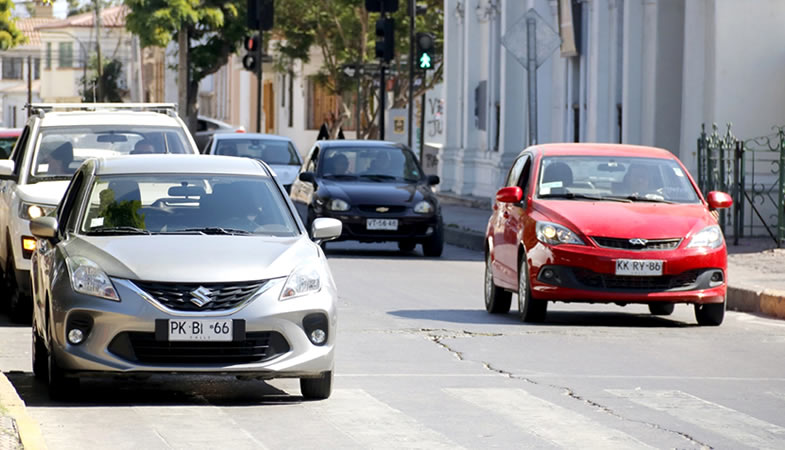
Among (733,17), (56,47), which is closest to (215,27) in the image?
(733,17)

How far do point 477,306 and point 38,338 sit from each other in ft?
21.6

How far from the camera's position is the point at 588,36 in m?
30.8

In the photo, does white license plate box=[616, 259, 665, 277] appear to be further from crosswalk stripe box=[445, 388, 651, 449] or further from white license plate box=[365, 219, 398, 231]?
white license plate box=[365, 219, 398, 231]

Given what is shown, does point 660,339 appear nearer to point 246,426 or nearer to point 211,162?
point 211,162

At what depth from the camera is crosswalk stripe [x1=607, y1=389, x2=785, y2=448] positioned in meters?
8.83

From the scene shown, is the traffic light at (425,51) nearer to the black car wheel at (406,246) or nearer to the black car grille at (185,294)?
the black car wheel at (406,246)

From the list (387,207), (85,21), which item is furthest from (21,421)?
(85,21)

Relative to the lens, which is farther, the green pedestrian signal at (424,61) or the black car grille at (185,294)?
the green pedestrian signal at (424,61)

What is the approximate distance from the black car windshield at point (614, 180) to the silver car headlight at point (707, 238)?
2.16ft

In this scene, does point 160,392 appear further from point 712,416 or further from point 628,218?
point 628,218

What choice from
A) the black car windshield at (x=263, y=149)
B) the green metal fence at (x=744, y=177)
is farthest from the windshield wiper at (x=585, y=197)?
the black car windshield at (x=263, y=149)

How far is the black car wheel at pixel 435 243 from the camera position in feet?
75.4

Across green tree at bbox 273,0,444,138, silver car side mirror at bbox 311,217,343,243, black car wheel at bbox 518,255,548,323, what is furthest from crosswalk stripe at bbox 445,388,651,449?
green tree at bbox 273,0,444,138

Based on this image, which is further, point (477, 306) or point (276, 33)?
point (276, 33)
